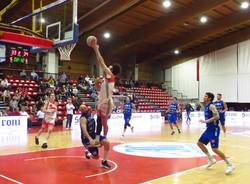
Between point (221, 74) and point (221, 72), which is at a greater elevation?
point (221, 72)

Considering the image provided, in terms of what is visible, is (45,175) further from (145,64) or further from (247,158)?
(145,64)

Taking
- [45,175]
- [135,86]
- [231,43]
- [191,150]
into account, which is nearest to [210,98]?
[191,150]

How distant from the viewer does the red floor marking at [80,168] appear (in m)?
6.09

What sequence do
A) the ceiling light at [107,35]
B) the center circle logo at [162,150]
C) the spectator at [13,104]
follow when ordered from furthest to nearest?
the ceiling light at [107,35]
the spectator at [13,104]
the center circle logo at [162,150]

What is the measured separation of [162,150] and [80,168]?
3.59 metres

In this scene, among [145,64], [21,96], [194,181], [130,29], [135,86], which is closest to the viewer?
[194,181]

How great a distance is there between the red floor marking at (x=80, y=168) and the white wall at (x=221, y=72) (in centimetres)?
2561

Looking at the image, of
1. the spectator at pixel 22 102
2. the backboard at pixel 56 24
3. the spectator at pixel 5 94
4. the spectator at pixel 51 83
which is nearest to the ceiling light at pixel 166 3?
the spectator at pixel 51 83

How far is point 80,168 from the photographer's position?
279 inches

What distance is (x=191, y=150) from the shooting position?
10.1 m

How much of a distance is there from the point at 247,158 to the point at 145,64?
90.7ft

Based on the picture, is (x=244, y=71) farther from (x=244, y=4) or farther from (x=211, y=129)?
(x=211, y=129)

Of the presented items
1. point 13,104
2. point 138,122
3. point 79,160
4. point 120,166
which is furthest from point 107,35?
point 120,166

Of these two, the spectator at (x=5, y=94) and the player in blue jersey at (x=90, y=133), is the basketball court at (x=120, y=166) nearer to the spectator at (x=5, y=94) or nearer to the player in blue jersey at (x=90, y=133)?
the player in blue jersey at (x=90, y=133)
